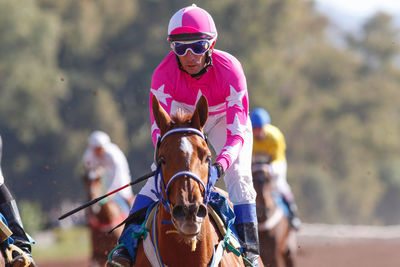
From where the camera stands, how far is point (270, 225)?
410 inches

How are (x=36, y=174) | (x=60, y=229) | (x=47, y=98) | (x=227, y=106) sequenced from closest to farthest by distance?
(x=227, y=106) → (x=60, y=229) → (x=36, y=174) → (x=47, y=98)

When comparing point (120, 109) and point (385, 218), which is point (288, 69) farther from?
point (120, 109)

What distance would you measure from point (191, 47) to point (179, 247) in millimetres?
1420

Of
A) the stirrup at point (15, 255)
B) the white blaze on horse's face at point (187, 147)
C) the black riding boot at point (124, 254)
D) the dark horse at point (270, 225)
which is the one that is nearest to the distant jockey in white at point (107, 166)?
the dark horse at point (270, 225)

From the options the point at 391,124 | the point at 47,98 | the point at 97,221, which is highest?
the point at 97,221

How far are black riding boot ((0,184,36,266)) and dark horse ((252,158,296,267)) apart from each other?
3624 millimetres

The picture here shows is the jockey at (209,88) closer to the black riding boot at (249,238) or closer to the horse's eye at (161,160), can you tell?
the black riding boot at (249,238)

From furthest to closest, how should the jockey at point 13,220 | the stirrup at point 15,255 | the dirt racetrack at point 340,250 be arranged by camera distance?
1. the dirt racetrack at point 340,250
2. the jockey at point 13,220
3. the stirrup at point 15,255

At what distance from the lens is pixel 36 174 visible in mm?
30766

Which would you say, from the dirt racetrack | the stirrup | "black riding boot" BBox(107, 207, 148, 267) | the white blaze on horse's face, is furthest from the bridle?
the dirt racetrack

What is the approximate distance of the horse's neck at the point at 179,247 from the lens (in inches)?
205

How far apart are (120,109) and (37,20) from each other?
494cm

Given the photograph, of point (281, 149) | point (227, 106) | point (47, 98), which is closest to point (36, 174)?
point (47, 98)

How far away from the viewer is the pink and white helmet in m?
5.73
